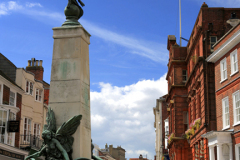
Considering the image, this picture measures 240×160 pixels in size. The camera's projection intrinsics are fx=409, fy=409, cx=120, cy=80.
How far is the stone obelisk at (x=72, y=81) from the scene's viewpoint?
1225cm

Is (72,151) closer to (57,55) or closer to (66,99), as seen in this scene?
(66,99)

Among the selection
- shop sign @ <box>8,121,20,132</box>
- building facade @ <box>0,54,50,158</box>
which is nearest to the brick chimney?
building facade @ <box>0,54,50,158</box>

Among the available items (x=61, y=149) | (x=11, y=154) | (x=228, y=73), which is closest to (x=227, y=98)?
(x=228, y=73)

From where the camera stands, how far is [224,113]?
28281 millimetres

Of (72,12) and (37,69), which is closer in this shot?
(72,12)

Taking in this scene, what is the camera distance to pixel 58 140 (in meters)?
11.9

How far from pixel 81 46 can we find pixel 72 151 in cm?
326

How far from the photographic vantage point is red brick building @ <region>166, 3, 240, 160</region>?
31.3 m

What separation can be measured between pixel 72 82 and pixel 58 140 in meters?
1.82

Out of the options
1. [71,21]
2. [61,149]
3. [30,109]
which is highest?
[30,109]

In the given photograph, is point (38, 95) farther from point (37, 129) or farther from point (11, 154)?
point (11, 154)

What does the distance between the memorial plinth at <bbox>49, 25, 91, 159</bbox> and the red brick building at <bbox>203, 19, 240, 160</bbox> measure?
15720 mm

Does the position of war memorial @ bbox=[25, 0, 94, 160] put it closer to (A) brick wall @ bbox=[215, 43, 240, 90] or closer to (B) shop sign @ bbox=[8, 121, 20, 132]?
(A) brick wall @ bbox=[215, 43, 240, 90]

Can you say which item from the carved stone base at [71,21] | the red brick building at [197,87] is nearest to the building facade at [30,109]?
the red brick building at [197,87]
